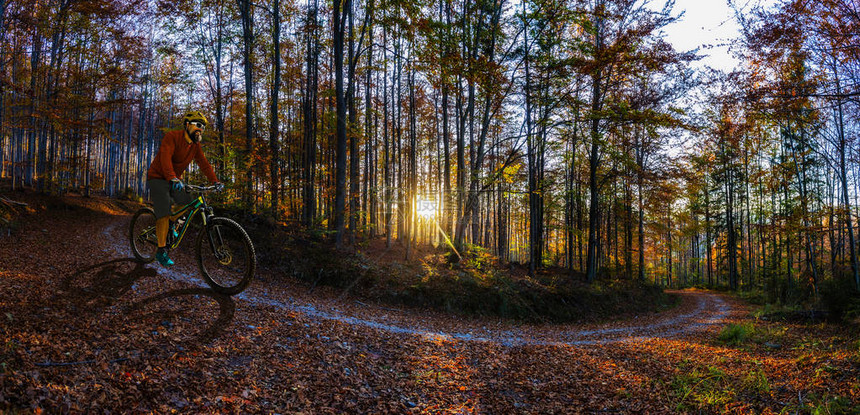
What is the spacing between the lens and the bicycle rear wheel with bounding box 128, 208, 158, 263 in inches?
237

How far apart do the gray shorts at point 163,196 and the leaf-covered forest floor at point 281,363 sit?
1.16 m

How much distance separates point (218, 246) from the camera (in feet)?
16.8

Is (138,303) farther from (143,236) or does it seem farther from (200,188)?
(143,236)

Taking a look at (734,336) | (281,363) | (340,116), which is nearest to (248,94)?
(340,116)

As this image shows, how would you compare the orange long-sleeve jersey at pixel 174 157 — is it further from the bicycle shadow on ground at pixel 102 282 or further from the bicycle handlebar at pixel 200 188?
the bicycle shadow on ground at pixel 102 282

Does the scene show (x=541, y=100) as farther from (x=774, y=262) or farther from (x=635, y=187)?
(x=774, y=262)

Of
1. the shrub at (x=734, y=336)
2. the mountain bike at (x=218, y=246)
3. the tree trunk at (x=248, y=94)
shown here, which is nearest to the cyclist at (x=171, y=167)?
the mountain bike at (x=218, y=246)

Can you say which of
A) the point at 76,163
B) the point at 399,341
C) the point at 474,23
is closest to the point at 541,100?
the point at 474,23

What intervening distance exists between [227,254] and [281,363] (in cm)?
210

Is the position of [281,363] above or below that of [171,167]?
below

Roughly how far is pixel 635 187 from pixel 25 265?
26674 mm

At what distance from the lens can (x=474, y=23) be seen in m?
13.5

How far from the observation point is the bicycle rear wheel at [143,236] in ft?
19.7

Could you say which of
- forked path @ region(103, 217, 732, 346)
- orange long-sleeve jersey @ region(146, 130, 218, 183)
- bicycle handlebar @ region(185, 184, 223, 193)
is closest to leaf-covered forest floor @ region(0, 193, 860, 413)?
forked path @ region(103, 217, 732, 346)
